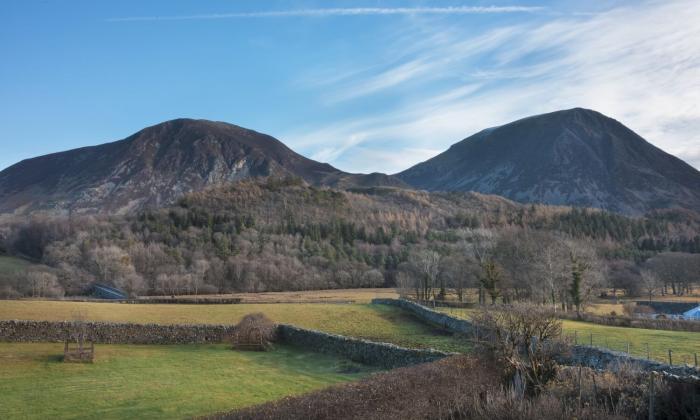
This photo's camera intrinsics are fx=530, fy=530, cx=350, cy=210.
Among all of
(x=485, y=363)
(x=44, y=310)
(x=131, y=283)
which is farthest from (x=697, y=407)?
(x=131, y=283)

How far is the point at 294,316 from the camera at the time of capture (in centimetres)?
5578

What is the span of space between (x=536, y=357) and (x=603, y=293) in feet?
316

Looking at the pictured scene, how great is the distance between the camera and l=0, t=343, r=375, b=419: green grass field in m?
23.3

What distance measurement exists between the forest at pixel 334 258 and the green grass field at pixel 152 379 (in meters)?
36.0

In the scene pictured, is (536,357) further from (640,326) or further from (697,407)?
(640,326)

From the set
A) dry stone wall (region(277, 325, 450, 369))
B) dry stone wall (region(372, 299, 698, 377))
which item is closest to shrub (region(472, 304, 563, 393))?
dry stone wall (region(372, 299, 698, 377))

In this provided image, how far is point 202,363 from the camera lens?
35.9 m

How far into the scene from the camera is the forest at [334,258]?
77062 millimetres

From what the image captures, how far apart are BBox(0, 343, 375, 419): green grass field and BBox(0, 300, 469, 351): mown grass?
740cm

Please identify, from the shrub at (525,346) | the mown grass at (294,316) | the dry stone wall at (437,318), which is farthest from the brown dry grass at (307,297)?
the shrub at (525,346)

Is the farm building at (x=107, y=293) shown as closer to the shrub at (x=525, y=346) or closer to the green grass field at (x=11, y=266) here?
the green grass field at (x=11, y=266)

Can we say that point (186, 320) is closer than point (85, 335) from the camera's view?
No

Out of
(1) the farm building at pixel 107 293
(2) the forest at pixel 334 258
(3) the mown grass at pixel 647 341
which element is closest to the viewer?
(3) the mown grass at pixel 647 341

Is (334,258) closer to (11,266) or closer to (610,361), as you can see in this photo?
(11,266)
